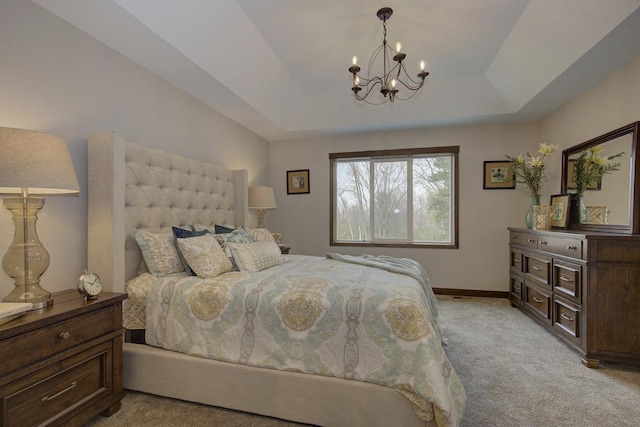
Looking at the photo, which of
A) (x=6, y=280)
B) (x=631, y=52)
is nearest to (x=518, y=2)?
(x=631, y=52)

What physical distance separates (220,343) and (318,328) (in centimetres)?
61

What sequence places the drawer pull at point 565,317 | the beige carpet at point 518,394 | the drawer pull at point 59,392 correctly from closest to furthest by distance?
1. the drawer pull at point 59,392
2. the beige carpet at point 518,394
3. the drawer pull at point 565,317

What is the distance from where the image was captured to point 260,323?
1.70 metres

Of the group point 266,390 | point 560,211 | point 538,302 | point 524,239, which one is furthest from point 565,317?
point 266,390

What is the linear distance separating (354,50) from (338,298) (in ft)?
8.14

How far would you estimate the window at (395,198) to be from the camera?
429cm

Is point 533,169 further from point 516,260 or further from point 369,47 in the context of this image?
point 369,47

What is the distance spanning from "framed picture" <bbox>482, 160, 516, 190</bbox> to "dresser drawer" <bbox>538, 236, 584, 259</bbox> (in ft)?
4.12

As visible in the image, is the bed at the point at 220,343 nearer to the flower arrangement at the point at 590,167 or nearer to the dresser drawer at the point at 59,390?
the dresser drawer at the point at 59,390

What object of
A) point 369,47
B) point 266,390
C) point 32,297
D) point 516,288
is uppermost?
point 369,47

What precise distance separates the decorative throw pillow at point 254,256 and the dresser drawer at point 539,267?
8.16ft

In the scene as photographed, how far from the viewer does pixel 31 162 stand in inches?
52.2

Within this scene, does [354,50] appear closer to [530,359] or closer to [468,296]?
[530,359]

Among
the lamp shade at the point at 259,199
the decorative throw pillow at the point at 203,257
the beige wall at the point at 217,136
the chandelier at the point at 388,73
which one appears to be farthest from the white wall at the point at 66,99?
the chandelier at the point at 388,73
